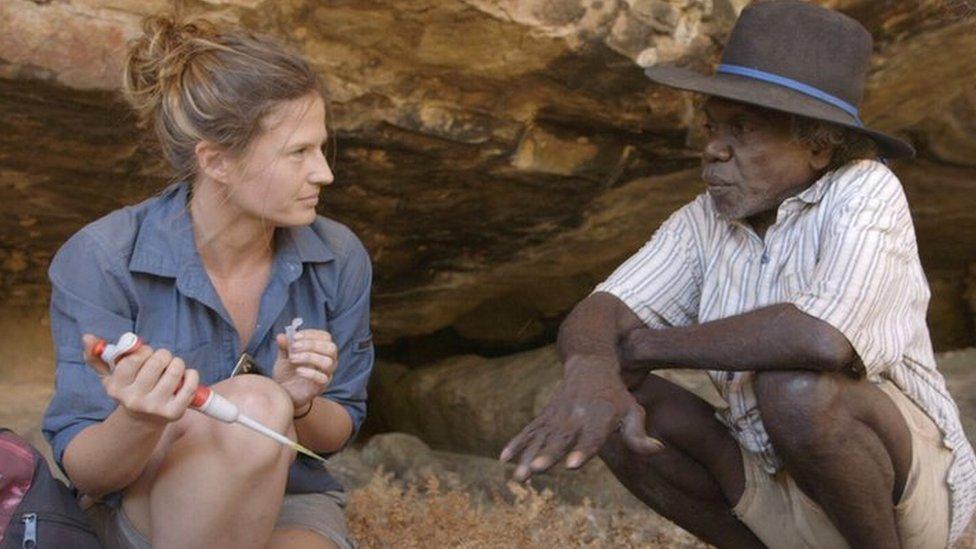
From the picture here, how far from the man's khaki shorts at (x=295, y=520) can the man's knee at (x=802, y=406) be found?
93 cm

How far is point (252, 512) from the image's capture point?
257 cm

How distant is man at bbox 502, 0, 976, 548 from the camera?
9.21 ft

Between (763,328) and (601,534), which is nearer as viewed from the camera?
(763,328)

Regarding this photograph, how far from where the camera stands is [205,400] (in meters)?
2.41

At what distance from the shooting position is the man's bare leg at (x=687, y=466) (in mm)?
3178

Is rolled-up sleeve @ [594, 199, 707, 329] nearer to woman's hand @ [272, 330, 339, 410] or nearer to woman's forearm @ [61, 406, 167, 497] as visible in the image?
woman's hand @ [272, 330, 339, 410]

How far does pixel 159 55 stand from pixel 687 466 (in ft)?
4.91

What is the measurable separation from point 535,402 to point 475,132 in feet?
4.33

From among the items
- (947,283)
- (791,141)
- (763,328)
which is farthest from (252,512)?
(947,283)

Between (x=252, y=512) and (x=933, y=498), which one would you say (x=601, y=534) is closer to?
(x=933, y=498)

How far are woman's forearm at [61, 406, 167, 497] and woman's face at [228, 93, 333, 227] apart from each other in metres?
0.56

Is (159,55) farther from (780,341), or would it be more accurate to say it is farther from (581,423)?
(780,341)

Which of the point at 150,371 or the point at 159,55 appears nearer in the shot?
the point at 150,371

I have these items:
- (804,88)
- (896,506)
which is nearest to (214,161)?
Answer: (804,88)
